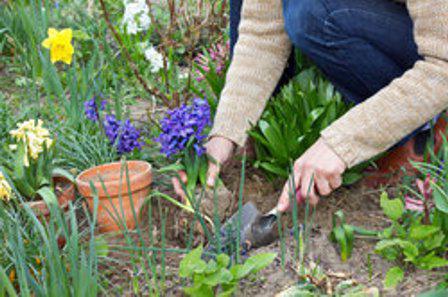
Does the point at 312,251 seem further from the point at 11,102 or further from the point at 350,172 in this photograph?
the point at 11,102

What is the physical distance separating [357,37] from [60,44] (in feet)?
4.35

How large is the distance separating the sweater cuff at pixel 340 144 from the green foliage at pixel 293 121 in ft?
0.89

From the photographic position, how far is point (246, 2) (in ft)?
7.68

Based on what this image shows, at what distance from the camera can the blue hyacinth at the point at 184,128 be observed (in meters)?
1.95

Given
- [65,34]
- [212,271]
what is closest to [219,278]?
[212,271]

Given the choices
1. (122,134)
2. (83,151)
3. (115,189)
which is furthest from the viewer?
(83,151)

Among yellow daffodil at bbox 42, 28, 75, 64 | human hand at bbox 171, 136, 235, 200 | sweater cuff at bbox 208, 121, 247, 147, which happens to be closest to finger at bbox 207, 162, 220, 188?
human hand at bbox 171, 136, 235, 200

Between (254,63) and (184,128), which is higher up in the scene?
(254,63)

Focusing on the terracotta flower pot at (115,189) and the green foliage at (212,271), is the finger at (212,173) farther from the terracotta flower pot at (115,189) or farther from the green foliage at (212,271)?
the green foliage at (212,271)

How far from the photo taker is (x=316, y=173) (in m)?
1.76

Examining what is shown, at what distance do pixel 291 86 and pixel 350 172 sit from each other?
18.8 inches

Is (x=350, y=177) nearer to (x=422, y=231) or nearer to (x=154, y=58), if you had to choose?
(x=422, y=231)

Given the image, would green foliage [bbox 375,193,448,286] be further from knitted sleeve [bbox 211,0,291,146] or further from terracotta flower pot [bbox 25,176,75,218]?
terracotta flower pot [bbox 25,176,75,218]

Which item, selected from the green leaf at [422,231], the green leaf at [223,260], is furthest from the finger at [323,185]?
the green leaf at [223,260]
